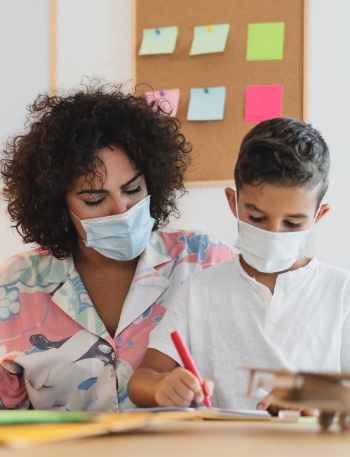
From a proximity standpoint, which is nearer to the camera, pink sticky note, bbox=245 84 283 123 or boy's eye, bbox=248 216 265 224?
boy's eye, bbox=248 216 265 224

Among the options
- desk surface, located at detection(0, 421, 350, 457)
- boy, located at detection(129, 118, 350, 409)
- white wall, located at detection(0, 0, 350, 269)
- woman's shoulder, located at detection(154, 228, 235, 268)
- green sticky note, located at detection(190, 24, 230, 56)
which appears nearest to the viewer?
desk surface, located at detection(0, 421, 350, 457)

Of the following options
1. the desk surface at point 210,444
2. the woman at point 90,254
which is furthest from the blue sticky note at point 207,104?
the desk surface at point 210,444

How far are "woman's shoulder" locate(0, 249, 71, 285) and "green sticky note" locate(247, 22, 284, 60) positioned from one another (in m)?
0.75

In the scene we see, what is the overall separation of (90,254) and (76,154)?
240 millimetres

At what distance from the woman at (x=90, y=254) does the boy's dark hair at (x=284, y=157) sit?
277 mm

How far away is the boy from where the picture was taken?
1.02m

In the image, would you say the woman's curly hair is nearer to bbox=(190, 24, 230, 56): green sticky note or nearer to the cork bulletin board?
the cork bulletin board

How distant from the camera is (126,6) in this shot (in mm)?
1801

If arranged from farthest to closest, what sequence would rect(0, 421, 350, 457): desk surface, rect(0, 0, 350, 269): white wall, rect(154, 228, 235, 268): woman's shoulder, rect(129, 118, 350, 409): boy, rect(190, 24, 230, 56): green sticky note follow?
rect(190, 24, 230, 56): green sticky note, rect(0, 0, 350, 269): white wall, rect(154, 228, 235, 268): woman's shoulder, rect(129, 118, 350, 409): boy, rect(0, 421, 350, 457): desk surface

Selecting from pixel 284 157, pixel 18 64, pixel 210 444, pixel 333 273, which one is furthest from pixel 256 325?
pixel 18 64

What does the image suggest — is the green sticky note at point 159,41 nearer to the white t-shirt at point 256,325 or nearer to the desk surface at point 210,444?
Result: the white t-shirt at point 256,325

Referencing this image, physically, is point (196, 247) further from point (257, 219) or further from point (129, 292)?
→ point (257, 219)

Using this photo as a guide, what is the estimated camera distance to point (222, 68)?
168cm

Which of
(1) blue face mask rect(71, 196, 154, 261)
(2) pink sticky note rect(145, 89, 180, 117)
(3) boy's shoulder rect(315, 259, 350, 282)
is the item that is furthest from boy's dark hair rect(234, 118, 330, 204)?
(2) pink sticky note rect(145, 89, 180, 117)
